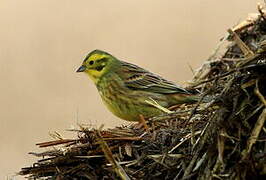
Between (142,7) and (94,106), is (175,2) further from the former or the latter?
(94,106)

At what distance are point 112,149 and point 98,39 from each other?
521 cm

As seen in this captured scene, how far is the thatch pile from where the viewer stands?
12.7 feet

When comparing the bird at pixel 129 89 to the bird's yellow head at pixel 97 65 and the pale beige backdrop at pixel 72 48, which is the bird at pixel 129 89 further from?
the pale beige backdrop at pixel 72 48

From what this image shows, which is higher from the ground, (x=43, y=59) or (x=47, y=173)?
(x=43, y=59)

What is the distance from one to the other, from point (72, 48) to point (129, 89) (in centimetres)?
370

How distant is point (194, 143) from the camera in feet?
13.5

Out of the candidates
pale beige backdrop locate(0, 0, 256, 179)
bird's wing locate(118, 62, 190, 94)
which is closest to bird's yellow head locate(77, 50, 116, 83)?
bird's wing locate(118, 62, 190, 94)

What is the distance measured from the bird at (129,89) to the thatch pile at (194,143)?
46.4 inches

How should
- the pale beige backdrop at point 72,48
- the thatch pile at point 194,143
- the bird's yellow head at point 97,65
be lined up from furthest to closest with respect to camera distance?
the pale beige backdrop at point 72,48 < the bird's yellow head at point 97,65 < the thatch pile at point 194,143

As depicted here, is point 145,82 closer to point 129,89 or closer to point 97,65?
point 129,89

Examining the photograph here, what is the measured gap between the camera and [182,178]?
4023mm

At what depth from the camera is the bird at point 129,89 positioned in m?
6.22

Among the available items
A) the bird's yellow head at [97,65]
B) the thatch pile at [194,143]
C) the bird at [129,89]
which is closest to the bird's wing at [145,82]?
the bird at [129,89]

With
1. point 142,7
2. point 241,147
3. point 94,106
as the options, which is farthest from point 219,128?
point 142,7
